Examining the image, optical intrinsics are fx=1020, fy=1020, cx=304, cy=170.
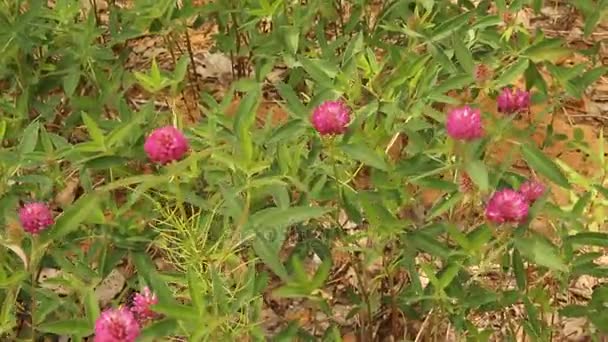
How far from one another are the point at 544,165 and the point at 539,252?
161 millimetres

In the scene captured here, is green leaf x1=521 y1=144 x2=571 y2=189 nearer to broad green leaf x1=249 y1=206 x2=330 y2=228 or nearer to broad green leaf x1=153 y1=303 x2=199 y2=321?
broad green leaf x1=249 y1=206 x2=330 y2=228

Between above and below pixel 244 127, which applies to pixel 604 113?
below

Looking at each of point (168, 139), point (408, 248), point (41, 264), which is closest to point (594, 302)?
point (408, 248)

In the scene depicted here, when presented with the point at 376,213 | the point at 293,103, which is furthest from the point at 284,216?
the point at 293,103

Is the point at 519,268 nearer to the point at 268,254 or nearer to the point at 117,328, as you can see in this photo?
the point at 268,254

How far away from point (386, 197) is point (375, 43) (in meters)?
0.68

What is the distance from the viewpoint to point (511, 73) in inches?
69.9

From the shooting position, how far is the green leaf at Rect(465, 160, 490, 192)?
1382mm

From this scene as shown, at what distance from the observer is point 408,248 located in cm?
152

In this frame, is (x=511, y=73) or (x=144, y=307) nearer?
(x=144, y=307)

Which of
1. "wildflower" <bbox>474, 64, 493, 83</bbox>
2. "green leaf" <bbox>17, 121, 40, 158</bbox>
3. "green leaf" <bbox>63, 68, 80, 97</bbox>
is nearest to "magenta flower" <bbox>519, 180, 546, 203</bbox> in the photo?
"wildflower" <bbox>474, 64, 493, 83</bbox>

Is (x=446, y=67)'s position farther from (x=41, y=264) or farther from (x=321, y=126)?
(x=41, y=264)

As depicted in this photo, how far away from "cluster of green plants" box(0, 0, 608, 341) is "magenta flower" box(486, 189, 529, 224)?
0.10 ft

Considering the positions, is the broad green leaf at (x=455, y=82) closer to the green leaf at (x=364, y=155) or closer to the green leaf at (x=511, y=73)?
the green leaf at (x=511, y=73)
